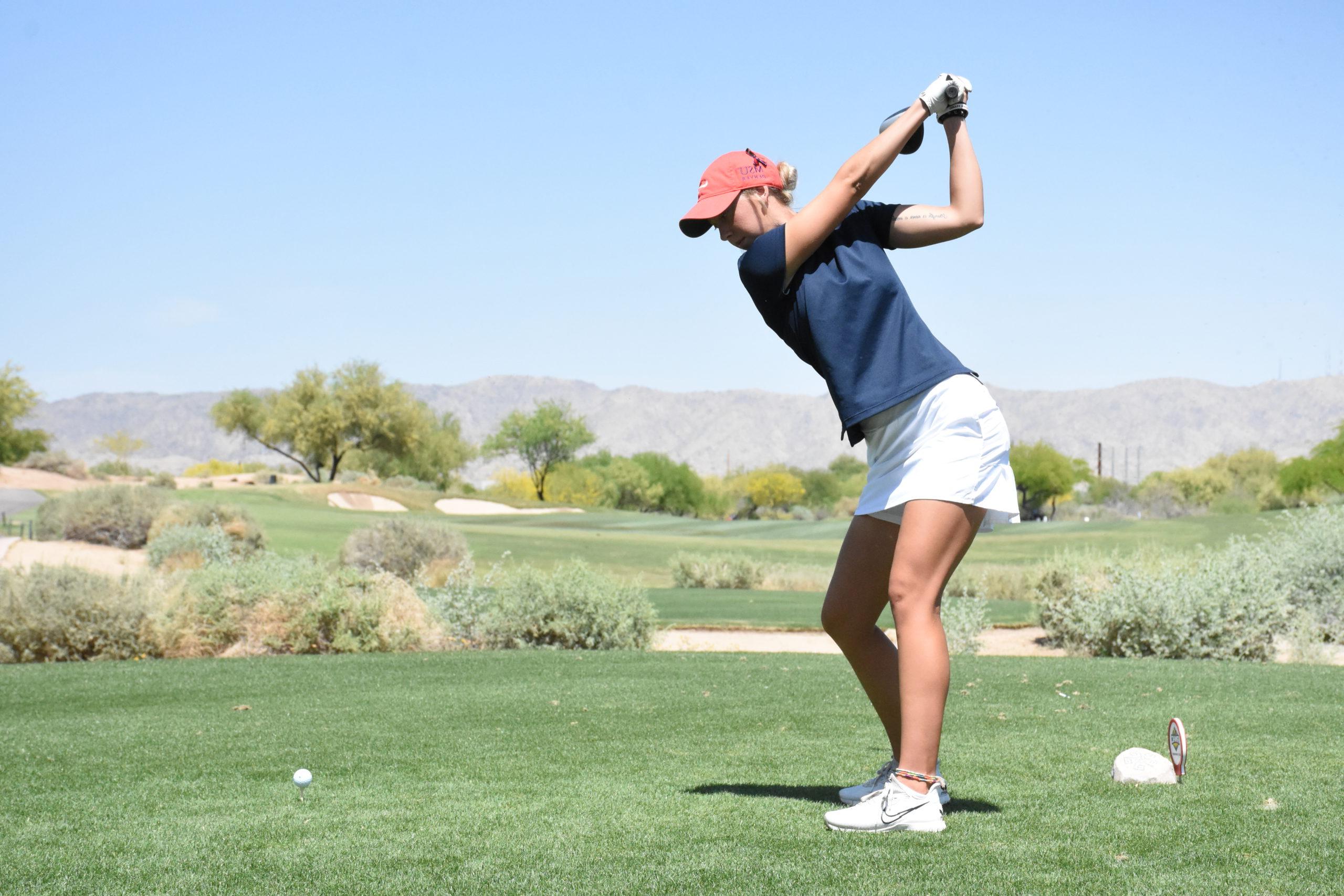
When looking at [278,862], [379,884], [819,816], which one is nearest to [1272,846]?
[819,816]

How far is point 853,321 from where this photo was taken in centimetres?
339

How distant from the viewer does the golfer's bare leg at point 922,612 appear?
345cm

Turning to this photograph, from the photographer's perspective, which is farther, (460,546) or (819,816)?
(460,546)

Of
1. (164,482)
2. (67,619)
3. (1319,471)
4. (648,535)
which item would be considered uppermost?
(1319,471)

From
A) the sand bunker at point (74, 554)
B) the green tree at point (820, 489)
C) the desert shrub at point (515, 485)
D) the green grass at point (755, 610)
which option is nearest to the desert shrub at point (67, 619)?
the green grass at point (755, 610)

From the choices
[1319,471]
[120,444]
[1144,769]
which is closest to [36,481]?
[1144,769]

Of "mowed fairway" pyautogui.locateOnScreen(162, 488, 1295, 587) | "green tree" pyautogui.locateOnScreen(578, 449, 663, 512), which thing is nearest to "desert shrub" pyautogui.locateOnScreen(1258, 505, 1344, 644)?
"mowed fairway" pyautogui.locateOnScreen(162, 488, 1295, 587)

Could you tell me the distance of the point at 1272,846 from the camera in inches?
128

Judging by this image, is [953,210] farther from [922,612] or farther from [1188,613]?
[1188,613]

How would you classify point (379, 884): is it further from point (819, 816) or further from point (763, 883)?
point (819, 816)

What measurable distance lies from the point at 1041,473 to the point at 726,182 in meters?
81.5

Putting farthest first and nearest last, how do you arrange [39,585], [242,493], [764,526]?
[764,526] → [242,493] → [39,585]

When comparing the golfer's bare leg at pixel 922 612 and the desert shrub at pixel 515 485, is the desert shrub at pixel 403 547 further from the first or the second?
the desert shrub at pixel 515 485

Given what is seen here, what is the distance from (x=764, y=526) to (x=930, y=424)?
171 feet
